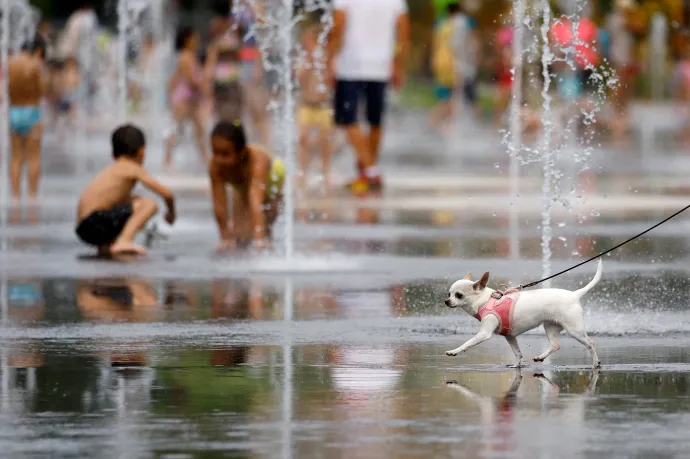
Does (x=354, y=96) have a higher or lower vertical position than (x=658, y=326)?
higher

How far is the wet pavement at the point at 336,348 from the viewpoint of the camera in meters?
7.37

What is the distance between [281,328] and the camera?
10.4 metres

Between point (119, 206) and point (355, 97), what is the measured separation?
632 centimetres

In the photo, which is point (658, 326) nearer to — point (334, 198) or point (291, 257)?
point (291, 257)

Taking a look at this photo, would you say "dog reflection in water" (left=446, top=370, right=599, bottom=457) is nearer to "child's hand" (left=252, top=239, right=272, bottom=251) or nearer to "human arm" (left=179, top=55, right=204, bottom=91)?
"child's hand" (left=252, top=239, right=272, bottom=251)

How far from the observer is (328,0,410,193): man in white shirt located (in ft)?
66.8

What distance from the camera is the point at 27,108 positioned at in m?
19.5

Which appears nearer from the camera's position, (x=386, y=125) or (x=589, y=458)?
(x=589, y=458)

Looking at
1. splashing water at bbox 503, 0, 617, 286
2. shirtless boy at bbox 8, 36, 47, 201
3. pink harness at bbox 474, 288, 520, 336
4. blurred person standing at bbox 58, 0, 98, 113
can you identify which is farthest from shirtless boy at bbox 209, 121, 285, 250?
blurred person standing at bbox 58, 0, 98, 113

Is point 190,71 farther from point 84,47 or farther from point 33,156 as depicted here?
point 84,47

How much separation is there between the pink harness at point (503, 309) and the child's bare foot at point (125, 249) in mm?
5796

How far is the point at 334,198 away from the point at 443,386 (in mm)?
11191

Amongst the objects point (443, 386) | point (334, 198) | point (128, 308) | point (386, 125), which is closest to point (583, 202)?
point (334, 198)

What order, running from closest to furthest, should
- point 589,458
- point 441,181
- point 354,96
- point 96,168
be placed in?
point 589,458 → point 354,96 → point 441,181 → point 96,168
